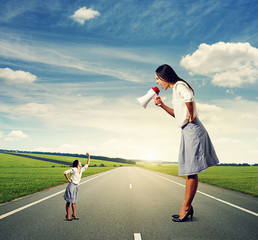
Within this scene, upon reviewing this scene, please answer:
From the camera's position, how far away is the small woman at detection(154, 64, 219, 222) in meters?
3.62

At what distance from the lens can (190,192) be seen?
12.6 ft

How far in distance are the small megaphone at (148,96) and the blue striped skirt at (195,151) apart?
698 millimetres

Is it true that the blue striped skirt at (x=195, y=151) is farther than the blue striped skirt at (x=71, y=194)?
No

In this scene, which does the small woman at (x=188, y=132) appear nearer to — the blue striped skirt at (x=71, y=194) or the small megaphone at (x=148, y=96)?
the small megaphone at (x=148, y=96)

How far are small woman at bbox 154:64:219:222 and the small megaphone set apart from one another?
13cm

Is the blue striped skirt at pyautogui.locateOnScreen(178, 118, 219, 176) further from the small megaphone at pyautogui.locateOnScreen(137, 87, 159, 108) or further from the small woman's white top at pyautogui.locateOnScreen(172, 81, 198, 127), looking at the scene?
the small megaphone at pyautogui.locateOnScreen(137, 87, 159, 108)

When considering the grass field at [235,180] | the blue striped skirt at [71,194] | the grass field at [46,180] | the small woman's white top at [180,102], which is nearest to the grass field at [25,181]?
the grass field at [46,180]

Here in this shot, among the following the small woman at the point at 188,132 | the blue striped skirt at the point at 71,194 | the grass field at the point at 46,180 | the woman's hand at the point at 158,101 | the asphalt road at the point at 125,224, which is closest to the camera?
the small woman at the point at 188,132

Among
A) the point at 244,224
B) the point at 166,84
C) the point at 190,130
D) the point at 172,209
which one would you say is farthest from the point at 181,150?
the point at 172,209

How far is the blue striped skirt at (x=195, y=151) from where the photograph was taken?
3.64 meters

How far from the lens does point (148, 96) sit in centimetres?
376

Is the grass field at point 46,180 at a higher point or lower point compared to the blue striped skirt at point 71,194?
lower

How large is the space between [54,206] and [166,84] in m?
5.03

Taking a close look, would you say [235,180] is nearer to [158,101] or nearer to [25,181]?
[25,181]
